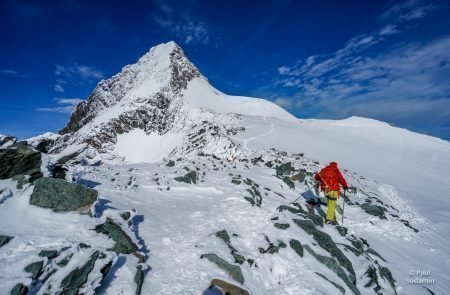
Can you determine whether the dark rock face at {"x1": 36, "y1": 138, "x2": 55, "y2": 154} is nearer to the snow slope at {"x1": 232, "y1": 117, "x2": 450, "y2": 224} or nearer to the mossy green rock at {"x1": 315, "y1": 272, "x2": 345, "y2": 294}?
the mossy green rock at {"x1": 315, "y1": 272, "x2": 345, "y2": 294}

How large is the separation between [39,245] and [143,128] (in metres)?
76.3

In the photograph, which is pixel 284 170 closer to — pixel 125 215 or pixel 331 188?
pixel 331 188

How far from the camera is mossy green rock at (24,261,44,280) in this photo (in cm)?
632

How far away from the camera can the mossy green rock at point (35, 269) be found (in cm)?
632

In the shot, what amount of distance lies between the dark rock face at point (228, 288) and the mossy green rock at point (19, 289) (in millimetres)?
3950

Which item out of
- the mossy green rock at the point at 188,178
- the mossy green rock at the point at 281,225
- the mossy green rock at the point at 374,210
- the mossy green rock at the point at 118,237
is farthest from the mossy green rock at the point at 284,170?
the mossy green rock at the point at 118,237

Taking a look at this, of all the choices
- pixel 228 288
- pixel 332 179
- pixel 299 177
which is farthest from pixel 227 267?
pixel 299 177

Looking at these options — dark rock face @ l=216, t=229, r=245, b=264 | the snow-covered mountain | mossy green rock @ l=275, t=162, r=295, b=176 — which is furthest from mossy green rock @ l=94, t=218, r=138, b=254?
mossy green rock @ l=275, t=162, r=295, b=176

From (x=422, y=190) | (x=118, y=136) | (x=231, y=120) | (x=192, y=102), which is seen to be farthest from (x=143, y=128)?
(x=422, y=190)

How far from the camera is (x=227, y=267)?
341 inches

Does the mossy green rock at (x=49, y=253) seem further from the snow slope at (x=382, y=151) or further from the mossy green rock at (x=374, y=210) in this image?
the snow slope at (x=382, y=151)

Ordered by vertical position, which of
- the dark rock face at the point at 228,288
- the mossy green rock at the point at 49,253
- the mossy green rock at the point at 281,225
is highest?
the mossy green rock at the point at 49,253

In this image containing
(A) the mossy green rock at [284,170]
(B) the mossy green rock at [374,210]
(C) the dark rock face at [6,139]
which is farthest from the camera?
(A) the mossy green rock at [284,170]

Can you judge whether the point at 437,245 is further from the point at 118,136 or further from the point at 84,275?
the point at 118,136
